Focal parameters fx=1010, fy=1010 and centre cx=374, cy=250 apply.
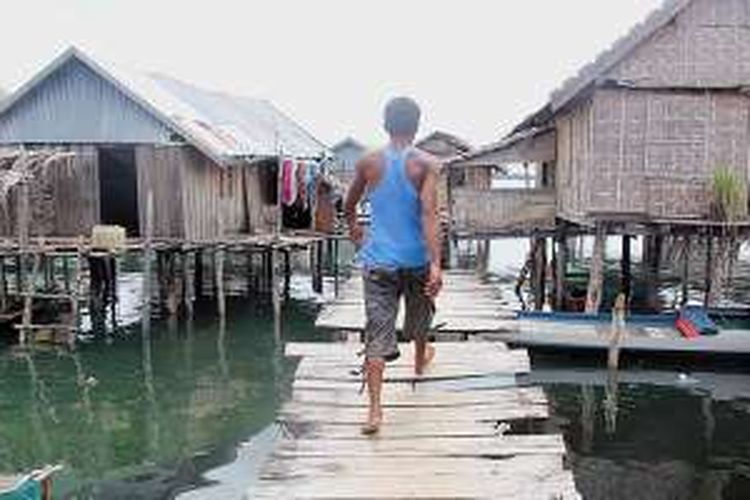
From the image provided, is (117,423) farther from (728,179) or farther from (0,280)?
(728,179)

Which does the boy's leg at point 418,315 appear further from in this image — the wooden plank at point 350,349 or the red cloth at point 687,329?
the red cloth at point 687,329

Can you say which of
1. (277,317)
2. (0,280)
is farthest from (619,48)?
(0,280)

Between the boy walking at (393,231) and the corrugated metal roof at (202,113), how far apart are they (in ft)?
49.6

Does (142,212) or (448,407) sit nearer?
(448,407)

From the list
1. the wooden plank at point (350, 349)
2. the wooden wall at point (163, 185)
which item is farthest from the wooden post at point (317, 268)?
the wooden plank at point (350, 349)

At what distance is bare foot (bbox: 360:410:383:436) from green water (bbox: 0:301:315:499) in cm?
621

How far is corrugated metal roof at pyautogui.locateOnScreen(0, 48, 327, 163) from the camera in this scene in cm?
2080

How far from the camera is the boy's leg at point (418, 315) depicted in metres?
6.17

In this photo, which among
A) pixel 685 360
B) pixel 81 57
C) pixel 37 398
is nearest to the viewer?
pixel 37 398

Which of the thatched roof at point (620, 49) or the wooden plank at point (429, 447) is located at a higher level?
the thatched roof at point (620, 49)

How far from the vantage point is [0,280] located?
2238 cm

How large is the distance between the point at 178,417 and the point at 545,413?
32.4ft

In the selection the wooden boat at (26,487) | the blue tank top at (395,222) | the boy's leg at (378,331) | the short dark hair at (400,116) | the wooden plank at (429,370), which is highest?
the short dark hair at (400,116)

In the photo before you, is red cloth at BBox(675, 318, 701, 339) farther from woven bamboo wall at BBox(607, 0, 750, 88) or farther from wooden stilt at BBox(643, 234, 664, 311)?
wooden stilt at BBox(643, 234, 664, 311)
